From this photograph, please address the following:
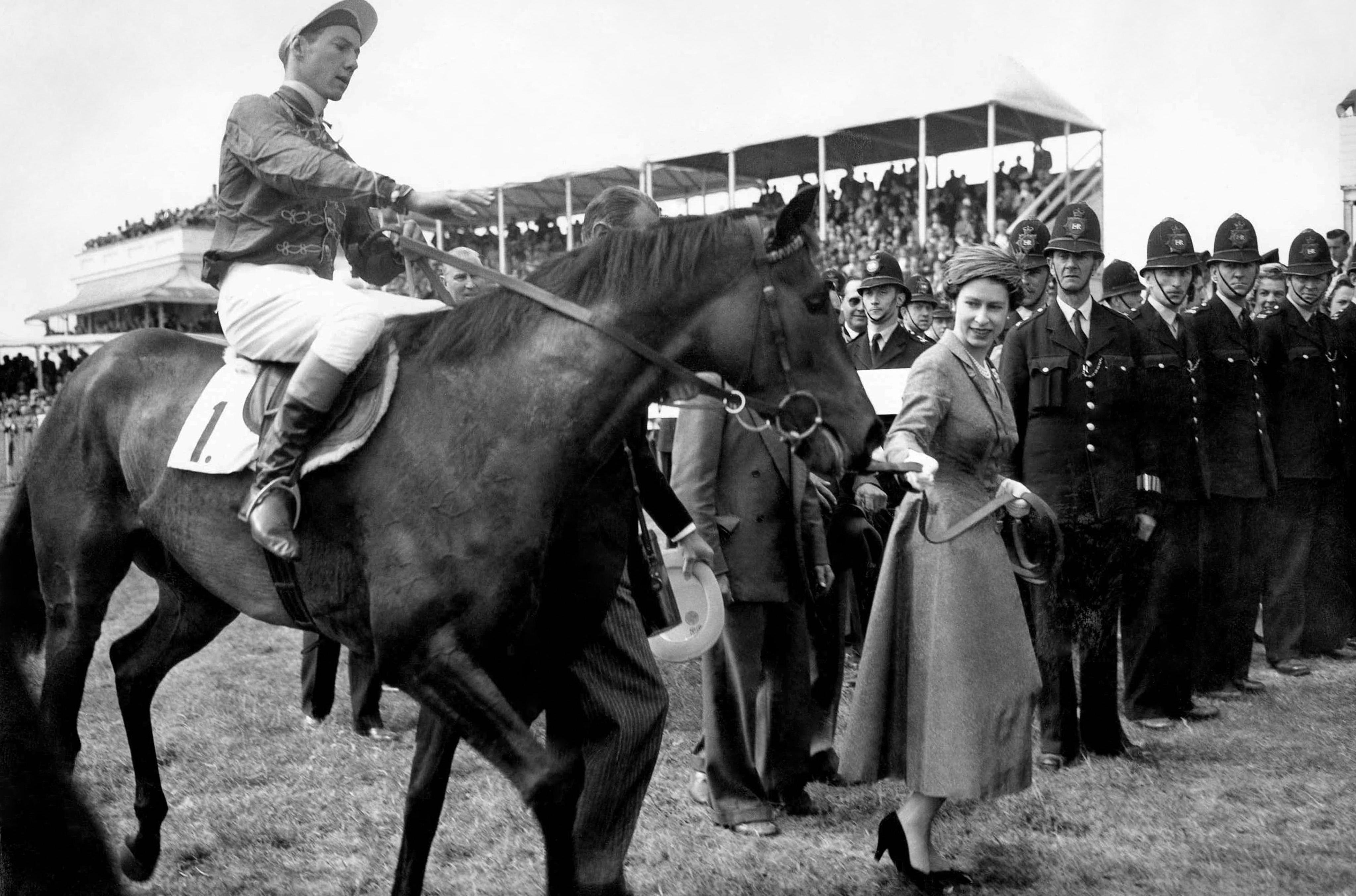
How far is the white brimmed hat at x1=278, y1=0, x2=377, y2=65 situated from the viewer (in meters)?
3.92

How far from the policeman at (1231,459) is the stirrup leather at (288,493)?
5.64m

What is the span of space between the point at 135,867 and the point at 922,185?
17988 millimetres

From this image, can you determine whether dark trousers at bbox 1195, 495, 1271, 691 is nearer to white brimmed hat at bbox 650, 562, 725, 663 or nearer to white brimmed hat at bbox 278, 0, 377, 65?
white brimmed hat at bbox 650, 562, 725, 663

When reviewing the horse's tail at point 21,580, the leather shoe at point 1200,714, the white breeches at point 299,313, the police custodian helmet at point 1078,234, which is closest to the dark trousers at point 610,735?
the white breeches at point 299,313

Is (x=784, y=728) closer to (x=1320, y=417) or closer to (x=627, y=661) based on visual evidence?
(x=627, y=661)

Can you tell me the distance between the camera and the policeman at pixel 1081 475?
5.81 m

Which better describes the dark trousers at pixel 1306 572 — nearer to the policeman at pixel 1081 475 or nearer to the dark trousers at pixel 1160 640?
the dark trousers at pixel 1160 640

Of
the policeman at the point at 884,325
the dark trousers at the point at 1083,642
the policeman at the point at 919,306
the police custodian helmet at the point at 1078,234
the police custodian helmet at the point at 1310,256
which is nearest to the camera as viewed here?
the dark trousers at the point at 1083,642

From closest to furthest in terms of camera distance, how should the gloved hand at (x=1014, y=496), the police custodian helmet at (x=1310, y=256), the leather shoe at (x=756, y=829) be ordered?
1. the gloved hand at (x=1014, y=496)
2. the leather shoe at (x=756, y=829)
3. the police custodian helmet at (x=1310, y=256)

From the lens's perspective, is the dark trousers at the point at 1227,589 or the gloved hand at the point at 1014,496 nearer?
the gloved hand at the point at 1014,496

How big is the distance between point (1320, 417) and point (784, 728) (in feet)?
15.6

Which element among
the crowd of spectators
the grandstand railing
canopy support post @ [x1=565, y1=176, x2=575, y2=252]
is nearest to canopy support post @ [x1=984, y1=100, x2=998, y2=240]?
the grandstand railing

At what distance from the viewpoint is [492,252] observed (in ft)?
86.9

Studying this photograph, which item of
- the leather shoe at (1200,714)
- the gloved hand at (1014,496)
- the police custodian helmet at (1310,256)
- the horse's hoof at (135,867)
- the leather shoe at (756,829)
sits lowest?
the leather shoe at (1200,714)
